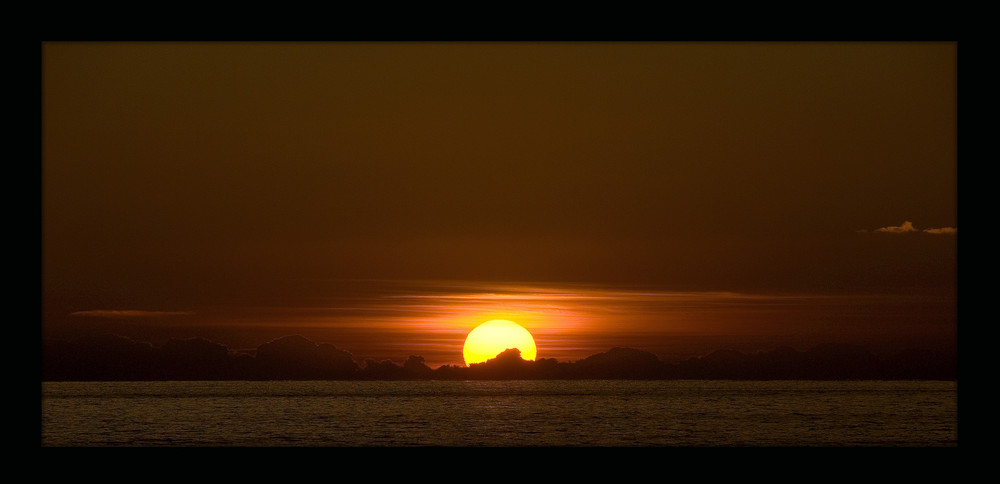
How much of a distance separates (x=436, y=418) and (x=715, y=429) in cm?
1503

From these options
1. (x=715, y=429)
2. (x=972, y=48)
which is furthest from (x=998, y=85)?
(x=715, y=429)

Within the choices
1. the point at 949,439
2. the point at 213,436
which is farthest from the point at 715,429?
the point at 213,436

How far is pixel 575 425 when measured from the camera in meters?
48.8

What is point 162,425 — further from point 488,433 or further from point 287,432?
point 488,433

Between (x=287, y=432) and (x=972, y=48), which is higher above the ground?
(x=972, y=48)

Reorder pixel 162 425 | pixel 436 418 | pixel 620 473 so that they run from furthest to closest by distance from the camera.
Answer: pixel 436 418 → pixel 162 425 → pixel 620 473

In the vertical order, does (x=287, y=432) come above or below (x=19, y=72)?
below

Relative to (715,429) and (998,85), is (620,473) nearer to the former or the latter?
(998,85)

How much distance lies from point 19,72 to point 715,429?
1620 inches

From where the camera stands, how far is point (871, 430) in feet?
152
